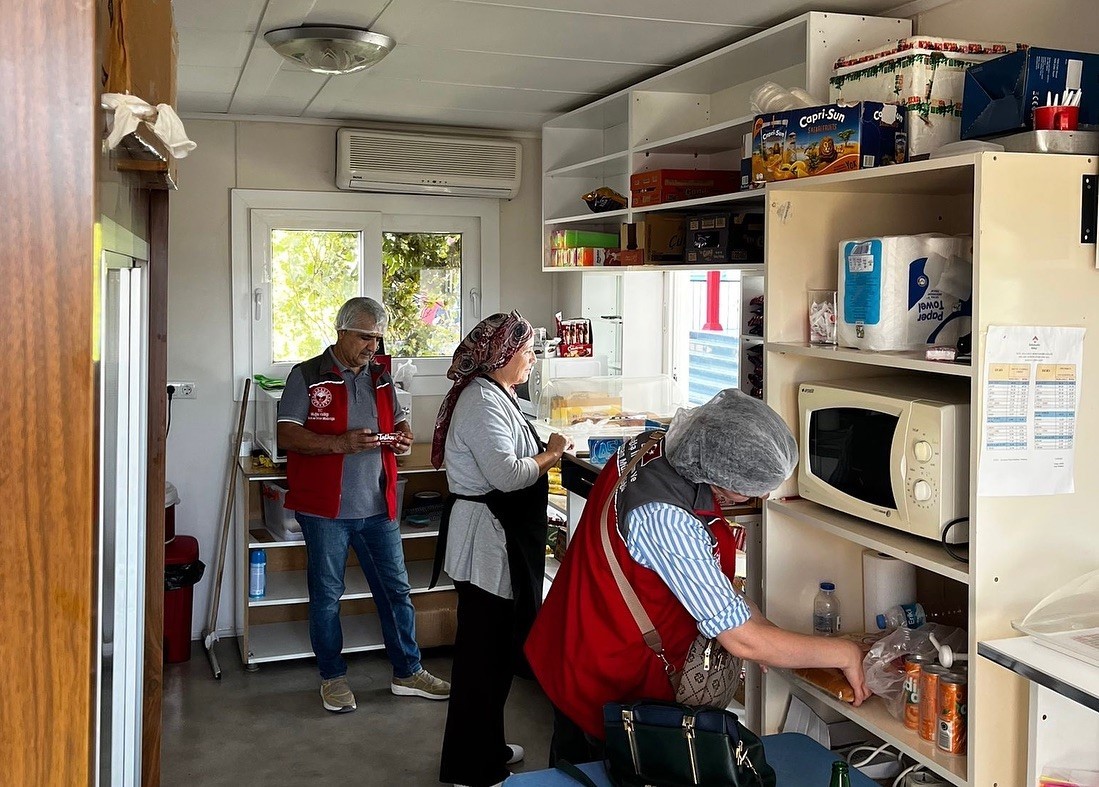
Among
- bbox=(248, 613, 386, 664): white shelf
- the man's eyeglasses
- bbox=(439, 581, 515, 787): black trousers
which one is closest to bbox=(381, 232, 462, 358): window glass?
the man's eyeglasses

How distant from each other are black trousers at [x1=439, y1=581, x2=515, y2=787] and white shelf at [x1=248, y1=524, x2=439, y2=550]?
1.44 metres

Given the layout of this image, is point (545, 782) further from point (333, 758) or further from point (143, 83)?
point (333, 758)

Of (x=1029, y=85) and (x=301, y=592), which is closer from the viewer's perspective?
(x=1029, y=85)

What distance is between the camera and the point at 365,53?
323 cm

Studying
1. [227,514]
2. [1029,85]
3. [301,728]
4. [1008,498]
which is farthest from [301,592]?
[1029,85]

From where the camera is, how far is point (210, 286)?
15.8 ft

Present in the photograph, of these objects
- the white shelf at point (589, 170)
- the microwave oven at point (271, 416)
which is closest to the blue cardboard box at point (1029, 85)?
the white shelf at point (589, 170)

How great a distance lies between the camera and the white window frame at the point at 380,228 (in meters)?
4.83

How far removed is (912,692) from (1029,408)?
0.61 meters

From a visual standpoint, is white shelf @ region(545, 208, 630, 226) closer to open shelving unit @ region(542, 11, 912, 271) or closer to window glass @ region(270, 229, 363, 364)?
open shelving unit @ region(542, 11, 912, 271)

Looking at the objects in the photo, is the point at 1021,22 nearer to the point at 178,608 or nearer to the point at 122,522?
the point at 122,522

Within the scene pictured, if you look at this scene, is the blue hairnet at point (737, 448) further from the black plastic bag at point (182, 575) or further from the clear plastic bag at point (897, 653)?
the black plastic bag at point (182, 575)

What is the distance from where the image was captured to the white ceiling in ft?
9.36

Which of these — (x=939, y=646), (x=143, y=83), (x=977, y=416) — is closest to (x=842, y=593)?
(x=939, y=646)
